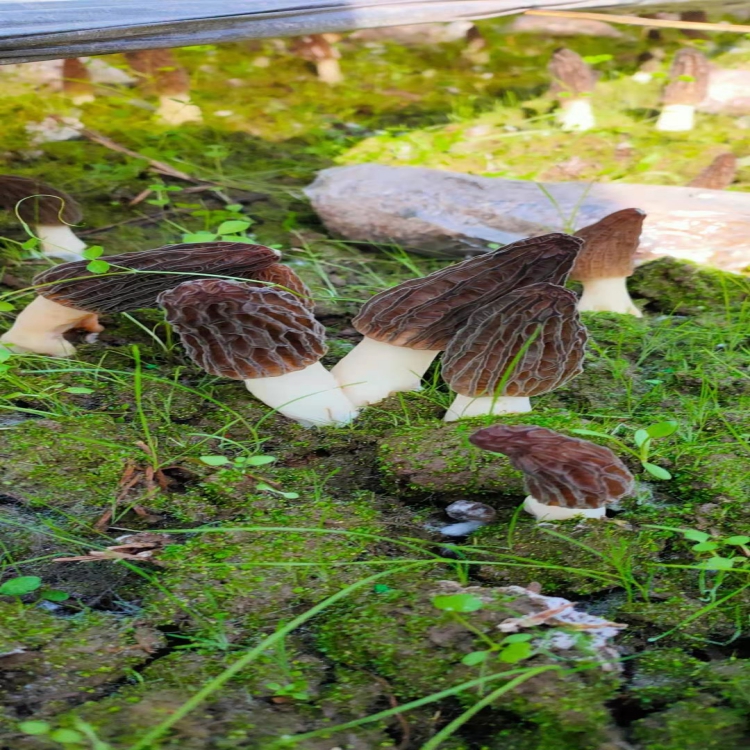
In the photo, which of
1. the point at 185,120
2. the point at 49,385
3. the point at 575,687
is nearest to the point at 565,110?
the point at 185,120

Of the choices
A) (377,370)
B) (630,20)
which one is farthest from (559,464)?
(630,20)

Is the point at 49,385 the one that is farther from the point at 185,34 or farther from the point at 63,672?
the point at 185,34

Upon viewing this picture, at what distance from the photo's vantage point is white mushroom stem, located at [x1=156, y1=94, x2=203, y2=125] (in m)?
4.56

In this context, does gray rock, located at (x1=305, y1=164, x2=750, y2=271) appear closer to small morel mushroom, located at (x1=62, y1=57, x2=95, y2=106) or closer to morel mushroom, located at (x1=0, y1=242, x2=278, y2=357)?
morel mushroom, located at (x1=0, y1=242, x2=278, y2=357)

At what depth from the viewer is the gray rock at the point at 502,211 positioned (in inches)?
130

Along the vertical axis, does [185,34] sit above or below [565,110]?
above

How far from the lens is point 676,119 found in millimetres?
4707

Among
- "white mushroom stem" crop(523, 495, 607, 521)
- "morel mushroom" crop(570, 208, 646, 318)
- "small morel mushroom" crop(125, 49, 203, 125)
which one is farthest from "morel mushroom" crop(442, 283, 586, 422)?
"small morel mushroom" crop(125, 49, 203, 125)

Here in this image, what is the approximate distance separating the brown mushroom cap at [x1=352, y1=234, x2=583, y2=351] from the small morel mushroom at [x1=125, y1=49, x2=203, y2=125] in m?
2.59

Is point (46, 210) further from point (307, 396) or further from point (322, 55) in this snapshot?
point (322, 55)

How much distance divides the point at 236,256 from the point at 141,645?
1.11 meters

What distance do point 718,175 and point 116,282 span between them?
2598 mm

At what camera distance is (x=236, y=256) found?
95.6 inches

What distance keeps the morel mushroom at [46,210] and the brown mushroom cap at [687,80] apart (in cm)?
307
